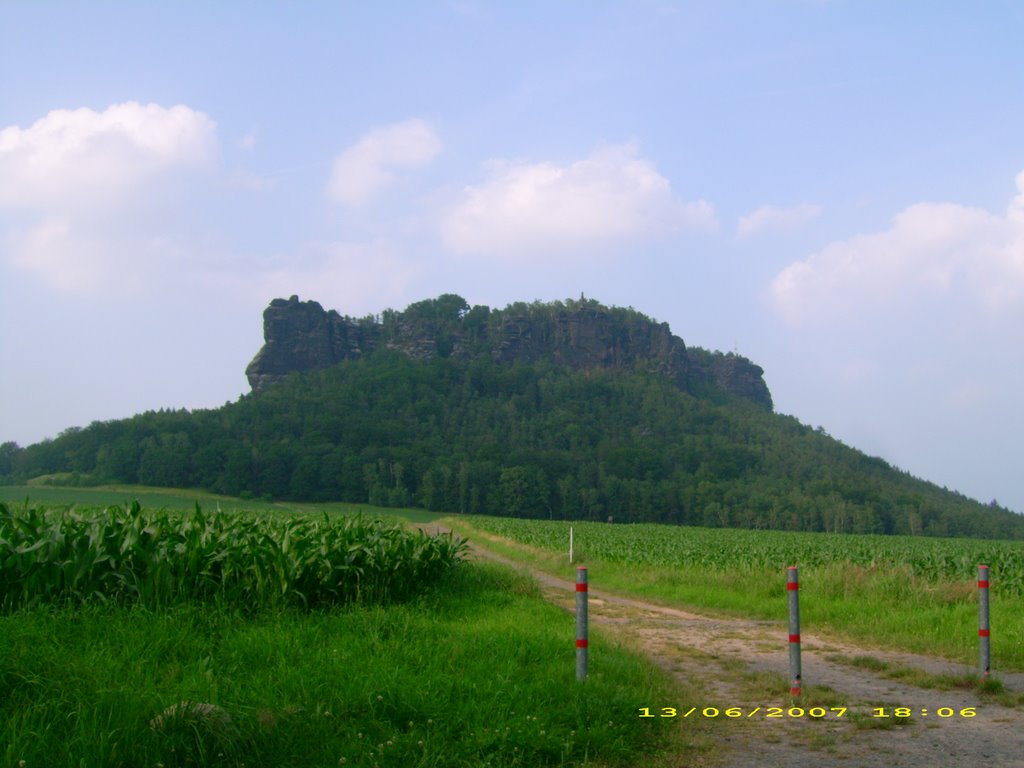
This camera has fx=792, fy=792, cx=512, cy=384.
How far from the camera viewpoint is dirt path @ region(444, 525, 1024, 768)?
530 cm

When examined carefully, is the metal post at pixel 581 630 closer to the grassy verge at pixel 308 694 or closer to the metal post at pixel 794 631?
the grassy verge at pixel 308 694

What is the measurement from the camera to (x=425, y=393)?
128 m

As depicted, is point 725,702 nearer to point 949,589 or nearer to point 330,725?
point 330,725

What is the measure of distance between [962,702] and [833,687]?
1073 millimetres

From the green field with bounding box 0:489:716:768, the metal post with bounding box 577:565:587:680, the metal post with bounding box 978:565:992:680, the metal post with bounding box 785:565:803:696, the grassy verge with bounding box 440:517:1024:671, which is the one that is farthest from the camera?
the grassy verge with bounding box 440:517:1024:671

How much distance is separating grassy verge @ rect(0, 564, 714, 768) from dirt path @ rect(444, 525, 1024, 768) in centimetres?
54

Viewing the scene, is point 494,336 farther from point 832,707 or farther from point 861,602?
point 832,707

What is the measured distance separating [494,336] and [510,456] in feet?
195

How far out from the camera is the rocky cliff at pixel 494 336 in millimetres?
144500

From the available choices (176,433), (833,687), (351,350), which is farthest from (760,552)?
(351,350)

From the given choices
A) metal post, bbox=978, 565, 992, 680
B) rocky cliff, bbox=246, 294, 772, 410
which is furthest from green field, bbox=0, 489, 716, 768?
rocky cliff, bbox=246, 294, 772, 410
